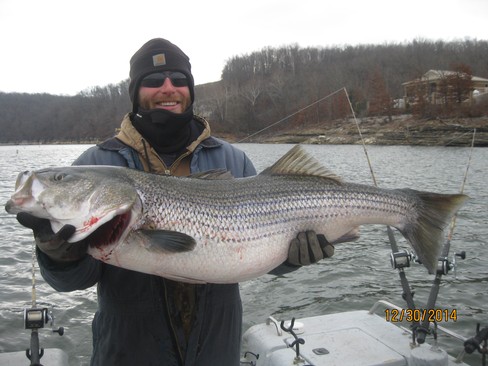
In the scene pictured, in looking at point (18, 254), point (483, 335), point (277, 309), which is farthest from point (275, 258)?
point (18, 254)

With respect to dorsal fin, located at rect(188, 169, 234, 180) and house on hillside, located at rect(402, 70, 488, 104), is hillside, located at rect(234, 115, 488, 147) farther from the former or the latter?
dorsal fin, located at rect(188, 169, 234, 180)

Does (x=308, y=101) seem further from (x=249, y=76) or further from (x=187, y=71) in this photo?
(x=187, y=71)

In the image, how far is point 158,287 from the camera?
329 centimetres

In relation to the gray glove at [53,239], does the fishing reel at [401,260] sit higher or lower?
lower

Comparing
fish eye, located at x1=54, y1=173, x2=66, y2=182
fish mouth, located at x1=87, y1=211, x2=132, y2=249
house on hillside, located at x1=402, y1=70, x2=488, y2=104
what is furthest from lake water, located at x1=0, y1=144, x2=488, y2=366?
house on hillside, located at x1=402, y1=70, x2=488, y2=104

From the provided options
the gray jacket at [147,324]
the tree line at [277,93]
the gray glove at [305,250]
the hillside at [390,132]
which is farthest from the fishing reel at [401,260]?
the tree line at [277,93]

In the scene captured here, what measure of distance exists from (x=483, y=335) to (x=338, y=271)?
742 centimetres

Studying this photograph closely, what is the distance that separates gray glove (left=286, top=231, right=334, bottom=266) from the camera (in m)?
3.40

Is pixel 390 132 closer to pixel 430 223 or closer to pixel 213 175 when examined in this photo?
pixel 430 223

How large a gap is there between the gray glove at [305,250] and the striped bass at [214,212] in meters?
0.07

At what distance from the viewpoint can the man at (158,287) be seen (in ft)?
10.7

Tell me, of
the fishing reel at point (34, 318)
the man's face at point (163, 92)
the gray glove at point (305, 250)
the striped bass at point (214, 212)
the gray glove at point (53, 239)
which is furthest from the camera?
the fishing reel at point (34, 318)

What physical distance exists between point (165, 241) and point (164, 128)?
967 millimetres

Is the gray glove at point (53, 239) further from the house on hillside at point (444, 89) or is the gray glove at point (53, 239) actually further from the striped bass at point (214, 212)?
the house on hillside at point (444, 89)
